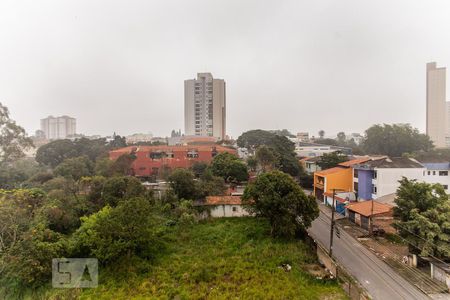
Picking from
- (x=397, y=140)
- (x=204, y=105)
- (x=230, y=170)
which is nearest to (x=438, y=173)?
(x=230, y=170)

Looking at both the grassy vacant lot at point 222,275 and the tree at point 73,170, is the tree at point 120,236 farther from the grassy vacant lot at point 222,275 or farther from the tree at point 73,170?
the tree at point 73,170

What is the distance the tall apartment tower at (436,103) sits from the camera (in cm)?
5919

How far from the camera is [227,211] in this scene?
58.1 feet

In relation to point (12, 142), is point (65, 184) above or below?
below

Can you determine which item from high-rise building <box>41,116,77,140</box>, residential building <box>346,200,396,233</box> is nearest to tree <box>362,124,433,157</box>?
residential building <box>346,200,396,233</box>

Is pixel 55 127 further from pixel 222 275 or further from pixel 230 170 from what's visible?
pixel 222 275

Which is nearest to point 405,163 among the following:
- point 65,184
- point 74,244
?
point 74,244

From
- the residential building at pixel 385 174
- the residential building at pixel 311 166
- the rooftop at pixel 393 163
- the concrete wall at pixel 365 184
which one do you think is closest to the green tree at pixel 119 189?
the concrete wall at pixel 365 184

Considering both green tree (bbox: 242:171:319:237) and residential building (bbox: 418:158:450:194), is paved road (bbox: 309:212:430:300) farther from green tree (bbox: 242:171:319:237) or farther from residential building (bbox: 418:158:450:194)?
residential building (bbox: 418:158:450:194)

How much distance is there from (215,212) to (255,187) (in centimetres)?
484

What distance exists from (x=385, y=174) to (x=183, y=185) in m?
15.4

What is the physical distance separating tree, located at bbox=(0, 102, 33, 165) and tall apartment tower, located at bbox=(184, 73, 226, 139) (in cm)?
4602

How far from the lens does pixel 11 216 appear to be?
11273 mm

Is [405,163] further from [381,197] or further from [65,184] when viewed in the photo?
[65,184]
